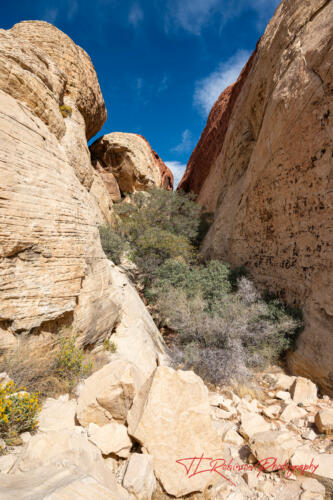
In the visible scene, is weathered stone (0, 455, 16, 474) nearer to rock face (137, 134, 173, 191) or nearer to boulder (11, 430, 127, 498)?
boulder (11, 430, 127, 498)

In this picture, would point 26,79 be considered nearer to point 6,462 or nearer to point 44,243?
point 44,243

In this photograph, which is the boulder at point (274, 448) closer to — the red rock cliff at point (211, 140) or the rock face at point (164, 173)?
the red rock cliff at point (211, 140)

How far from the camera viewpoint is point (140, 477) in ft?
6.65

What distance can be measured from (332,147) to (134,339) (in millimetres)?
6105

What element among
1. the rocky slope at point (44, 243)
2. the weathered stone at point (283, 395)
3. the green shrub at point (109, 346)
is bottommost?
the weathered stone at point (283, 395)

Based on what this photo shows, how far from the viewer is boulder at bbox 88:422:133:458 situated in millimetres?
2258

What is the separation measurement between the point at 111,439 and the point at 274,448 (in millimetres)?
1744

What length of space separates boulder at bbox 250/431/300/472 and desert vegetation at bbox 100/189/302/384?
197 centimetres

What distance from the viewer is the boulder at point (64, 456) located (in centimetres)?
172

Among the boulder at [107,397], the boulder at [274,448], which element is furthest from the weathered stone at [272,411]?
the boulder at [107,397]

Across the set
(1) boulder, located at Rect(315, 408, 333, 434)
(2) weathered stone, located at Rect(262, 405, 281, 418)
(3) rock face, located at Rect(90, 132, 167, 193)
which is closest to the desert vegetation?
(2) weathered stone, located at Rect(262, 405, 281, 418)

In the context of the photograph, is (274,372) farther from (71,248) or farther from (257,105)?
(257,105)

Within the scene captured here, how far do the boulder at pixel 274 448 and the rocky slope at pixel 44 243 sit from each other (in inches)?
88.4

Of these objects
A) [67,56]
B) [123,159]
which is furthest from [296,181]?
[123,159]
